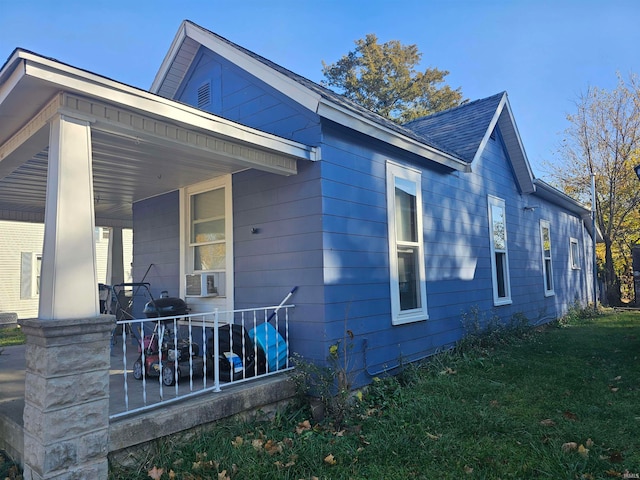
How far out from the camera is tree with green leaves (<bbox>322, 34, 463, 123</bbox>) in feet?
77.2

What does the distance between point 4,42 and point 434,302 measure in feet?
30.7

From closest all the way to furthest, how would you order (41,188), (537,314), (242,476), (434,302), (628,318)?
(242,476)
(41,188)
(434,302)
(537,314)
(628,318)

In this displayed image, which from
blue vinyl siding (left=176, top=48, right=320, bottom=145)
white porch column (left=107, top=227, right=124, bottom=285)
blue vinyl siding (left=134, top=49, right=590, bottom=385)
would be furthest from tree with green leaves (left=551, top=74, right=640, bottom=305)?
white porch column (left=107, top=227, right=124, bottom=285)

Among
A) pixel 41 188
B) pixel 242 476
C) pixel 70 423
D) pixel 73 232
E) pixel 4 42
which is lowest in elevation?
pixel 242 476

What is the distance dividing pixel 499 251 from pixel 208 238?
549 centimetres

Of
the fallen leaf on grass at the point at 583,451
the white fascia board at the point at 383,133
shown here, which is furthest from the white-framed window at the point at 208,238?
the fallen leaf on grass at the point at 583,451

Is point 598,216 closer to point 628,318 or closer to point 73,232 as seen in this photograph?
point 628,318

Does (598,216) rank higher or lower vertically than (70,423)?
higher

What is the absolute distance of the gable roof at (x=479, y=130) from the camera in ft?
24.0

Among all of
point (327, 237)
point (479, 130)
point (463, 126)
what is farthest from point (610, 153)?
point (327, 237)

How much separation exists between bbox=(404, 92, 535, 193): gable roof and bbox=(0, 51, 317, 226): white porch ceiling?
3.95 m

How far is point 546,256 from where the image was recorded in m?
10.6

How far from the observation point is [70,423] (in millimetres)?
2596

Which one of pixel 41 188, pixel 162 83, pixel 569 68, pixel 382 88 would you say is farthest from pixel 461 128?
pixel 382 88
